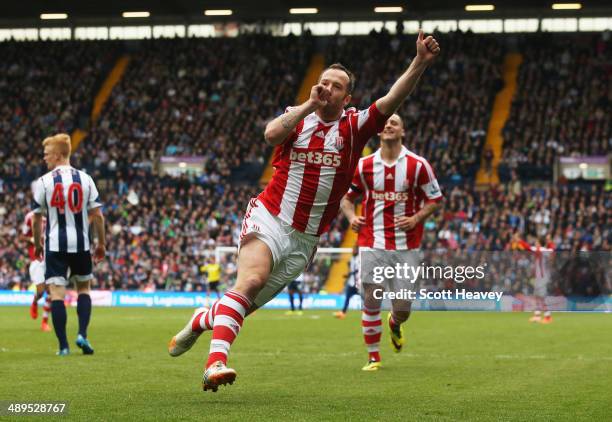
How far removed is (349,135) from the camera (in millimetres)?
7387

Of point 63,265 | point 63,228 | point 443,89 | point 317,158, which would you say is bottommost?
point 63,265

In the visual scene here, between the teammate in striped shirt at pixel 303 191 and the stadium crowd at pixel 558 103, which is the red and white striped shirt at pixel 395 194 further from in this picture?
the stadium crowd at pixel 558 103

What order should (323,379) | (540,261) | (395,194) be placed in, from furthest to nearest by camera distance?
(540,261)
(395,194)
(323,379)

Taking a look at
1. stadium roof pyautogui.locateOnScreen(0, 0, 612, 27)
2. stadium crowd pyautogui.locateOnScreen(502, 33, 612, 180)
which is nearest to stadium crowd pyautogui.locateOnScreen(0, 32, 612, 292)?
stadium crowd pyautogui.locateOnScreen(502, 33, 612, 180)

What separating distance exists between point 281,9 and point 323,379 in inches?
1611

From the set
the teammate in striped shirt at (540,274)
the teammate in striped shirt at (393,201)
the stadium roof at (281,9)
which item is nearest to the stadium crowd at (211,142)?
the stadium roof at (281,9)

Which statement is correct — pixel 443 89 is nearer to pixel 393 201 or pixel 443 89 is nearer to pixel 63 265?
pixel 393 201

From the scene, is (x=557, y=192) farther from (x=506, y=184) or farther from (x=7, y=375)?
(x=7, y=375)

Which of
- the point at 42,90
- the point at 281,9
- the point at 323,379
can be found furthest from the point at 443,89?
the point at 323,379

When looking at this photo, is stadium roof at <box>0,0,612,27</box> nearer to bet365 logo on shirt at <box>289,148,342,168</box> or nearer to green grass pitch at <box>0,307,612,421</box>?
green grass pitch at <box>0,307,612,421</box>

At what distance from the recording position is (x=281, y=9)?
1913 inches

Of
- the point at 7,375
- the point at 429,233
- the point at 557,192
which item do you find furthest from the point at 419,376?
the point at 557,192

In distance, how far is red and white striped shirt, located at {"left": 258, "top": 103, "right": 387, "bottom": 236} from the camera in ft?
24.1

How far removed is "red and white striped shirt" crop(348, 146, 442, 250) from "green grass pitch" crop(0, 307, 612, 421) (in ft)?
4.53
